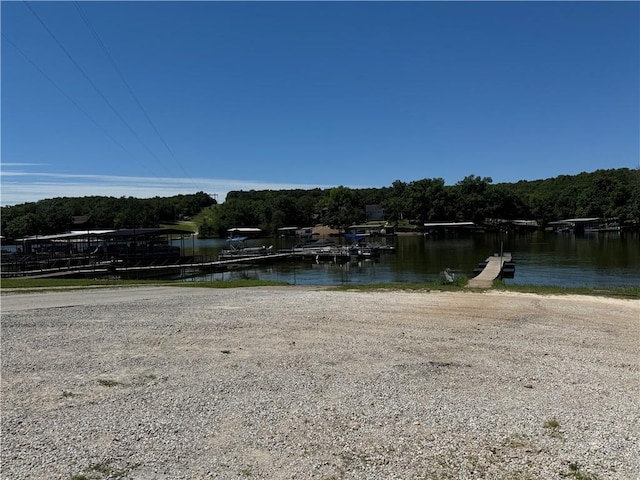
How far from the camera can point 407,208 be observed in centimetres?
14675

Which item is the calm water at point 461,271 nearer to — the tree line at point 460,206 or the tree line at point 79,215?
the tree line at point 79,215

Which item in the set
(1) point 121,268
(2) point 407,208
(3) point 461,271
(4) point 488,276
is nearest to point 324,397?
(4) point 488,276

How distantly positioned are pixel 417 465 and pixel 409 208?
144 m

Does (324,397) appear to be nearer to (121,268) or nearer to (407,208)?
(121,268)

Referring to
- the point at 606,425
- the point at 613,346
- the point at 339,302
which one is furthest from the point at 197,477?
the point at 339,302

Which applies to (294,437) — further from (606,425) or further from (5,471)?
(606,425)

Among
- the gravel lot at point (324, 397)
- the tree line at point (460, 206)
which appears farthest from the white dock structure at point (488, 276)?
the tree line at point (460, 206)

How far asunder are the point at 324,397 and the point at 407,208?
142799 mm

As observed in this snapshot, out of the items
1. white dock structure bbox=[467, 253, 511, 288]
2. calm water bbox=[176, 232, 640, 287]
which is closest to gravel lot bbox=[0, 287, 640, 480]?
white dock structure bbox=[467, 253, 511, 288]

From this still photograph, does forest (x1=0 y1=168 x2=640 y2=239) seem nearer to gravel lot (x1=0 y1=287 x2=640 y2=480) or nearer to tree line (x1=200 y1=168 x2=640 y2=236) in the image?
tree line (x1=200 y1=168 x2=640 y2=236)

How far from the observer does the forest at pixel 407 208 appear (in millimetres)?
122062

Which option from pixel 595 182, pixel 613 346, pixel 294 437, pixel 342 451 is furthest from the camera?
pixel 595 182

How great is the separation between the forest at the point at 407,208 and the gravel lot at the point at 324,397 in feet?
372

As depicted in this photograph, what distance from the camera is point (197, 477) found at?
4.93 meters
